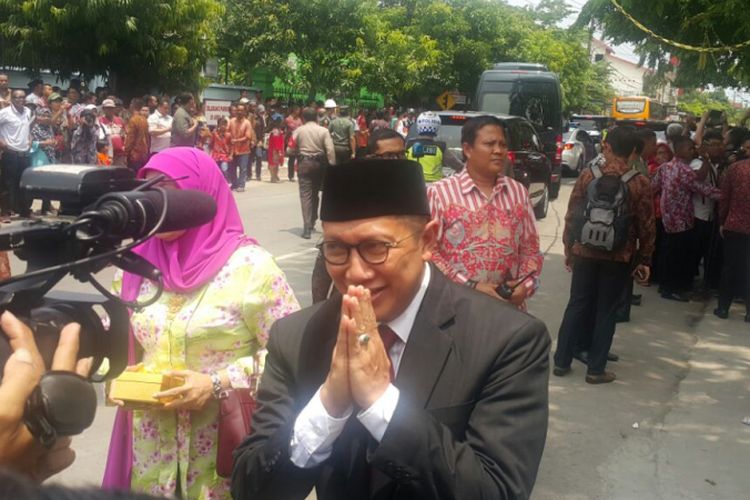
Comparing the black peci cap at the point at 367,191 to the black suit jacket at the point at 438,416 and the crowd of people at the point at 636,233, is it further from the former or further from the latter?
the crowd of people at the point at 636,233

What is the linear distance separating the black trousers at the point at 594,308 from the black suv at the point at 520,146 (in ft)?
20.4

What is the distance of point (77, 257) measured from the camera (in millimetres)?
1572

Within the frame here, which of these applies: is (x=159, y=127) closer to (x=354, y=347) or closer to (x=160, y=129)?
(x=160, y=129)

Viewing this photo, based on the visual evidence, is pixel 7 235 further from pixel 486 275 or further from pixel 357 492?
→ pixel 486 275

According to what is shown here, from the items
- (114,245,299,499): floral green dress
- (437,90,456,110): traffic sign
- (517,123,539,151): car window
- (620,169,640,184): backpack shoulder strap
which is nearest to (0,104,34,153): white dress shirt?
(517,123,539,151): car window

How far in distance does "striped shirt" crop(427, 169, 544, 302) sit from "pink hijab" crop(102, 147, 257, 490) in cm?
178

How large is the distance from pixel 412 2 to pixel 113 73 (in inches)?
656

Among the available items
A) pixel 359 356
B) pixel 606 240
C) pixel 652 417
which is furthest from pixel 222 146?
pixel 359 356

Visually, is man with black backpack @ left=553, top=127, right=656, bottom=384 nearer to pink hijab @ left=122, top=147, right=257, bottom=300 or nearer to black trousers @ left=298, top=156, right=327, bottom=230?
pink hijab @ left=122, top=147, right=257, bottom=300

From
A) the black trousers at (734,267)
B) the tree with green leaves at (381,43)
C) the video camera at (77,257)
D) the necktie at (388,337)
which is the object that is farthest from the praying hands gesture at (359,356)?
the tree with green leaves at (381,43)

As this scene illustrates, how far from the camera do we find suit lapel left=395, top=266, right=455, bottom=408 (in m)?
1.98

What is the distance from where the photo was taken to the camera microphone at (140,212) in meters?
1.58

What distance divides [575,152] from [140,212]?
24513mm

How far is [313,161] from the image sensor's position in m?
11.5
